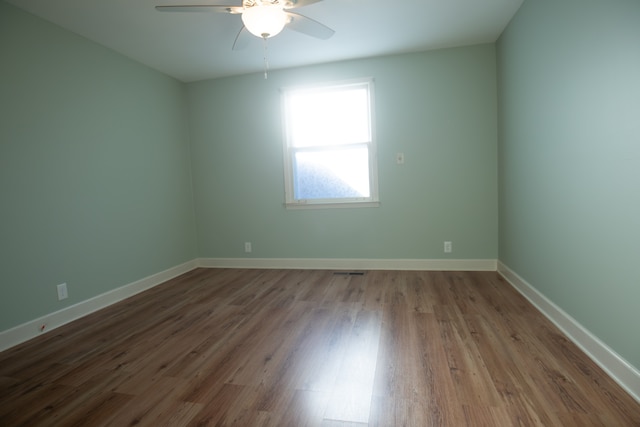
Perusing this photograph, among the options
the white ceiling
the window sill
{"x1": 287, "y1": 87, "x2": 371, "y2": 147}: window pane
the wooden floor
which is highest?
the white ceiling

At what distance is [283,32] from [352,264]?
2599mm

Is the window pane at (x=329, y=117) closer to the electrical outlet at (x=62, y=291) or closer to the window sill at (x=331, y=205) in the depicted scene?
the window sill at (x=331, y=205)

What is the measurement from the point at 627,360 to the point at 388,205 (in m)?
2.44

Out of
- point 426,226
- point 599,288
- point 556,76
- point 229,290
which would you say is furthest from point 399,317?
point 556,76

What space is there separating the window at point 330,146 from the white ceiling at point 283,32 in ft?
1.36

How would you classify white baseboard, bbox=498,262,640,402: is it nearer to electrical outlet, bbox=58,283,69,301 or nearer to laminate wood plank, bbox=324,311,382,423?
laminate wood plank, bbox=324,311,382,423

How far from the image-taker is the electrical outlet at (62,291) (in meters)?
2.58

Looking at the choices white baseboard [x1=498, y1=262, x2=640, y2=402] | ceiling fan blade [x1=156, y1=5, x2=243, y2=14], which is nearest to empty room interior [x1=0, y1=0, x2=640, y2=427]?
white baseboard [x1=498, y1=262, x2=640, y2=402]

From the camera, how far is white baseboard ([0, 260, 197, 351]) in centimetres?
225

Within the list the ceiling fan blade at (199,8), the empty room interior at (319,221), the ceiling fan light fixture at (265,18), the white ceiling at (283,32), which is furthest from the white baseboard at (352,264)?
the ceiling fan blade at (199,8)

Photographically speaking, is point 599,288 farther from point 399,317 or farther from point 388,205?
point 388,205

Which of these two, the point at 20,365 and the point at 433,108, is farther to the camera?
the point at 433,108

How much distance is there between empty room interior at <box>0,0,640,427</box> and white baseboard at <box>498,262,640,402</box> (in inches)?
0.5

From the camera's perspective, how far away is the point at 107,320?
2.63 meters
